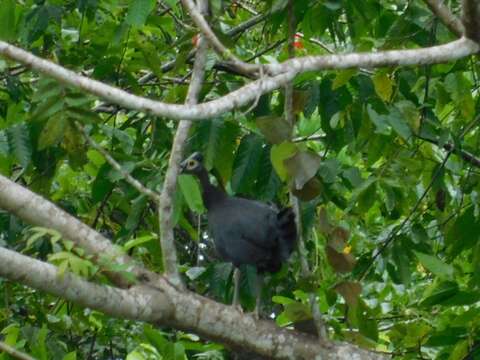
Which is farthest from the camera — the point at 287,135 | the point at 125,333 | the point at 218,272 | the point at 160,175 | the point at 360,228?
the point at 360,228

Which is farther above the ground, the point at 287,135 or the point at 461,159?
the point at 461,159

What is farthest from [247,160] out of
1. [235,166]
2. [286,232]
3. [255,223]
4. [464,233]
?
[464,233]

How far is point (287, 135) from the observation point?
159 inches

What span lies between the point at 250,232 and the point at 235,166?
69cm

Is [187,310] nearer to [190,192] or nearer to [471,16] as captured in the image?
[190,192]

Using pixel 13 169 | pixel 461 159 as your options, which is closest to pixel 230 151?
pixel 461 159

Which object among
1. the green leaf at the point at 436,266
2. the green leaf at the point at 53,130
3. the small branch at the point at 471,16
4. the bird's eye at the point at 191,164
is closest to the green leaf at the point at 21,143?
the green leaf at the point at 53,130

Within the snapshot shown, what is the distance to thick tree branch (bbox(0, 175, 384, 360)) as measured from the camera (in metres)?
3.85

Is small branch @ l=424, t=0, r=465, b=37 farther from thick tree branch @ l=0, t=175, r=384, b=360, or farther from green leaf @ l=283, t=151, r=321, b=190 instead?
thick tree branch @ l=0, t=175, r=384, b=360

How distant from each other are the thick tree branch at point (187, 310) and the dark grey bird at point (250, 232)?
1.17 m

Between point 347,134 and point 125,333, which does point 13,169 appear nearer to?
point 125,333

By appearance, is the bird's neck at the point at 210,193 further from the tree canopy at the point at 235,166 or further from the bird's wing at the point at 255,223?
the bird's wing at the point at 255,223

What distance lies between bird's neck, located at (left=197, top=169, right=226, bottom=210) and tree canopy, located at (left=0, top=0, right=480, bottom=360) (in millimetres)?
79

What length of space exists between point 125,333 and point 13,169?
137 centimetres
